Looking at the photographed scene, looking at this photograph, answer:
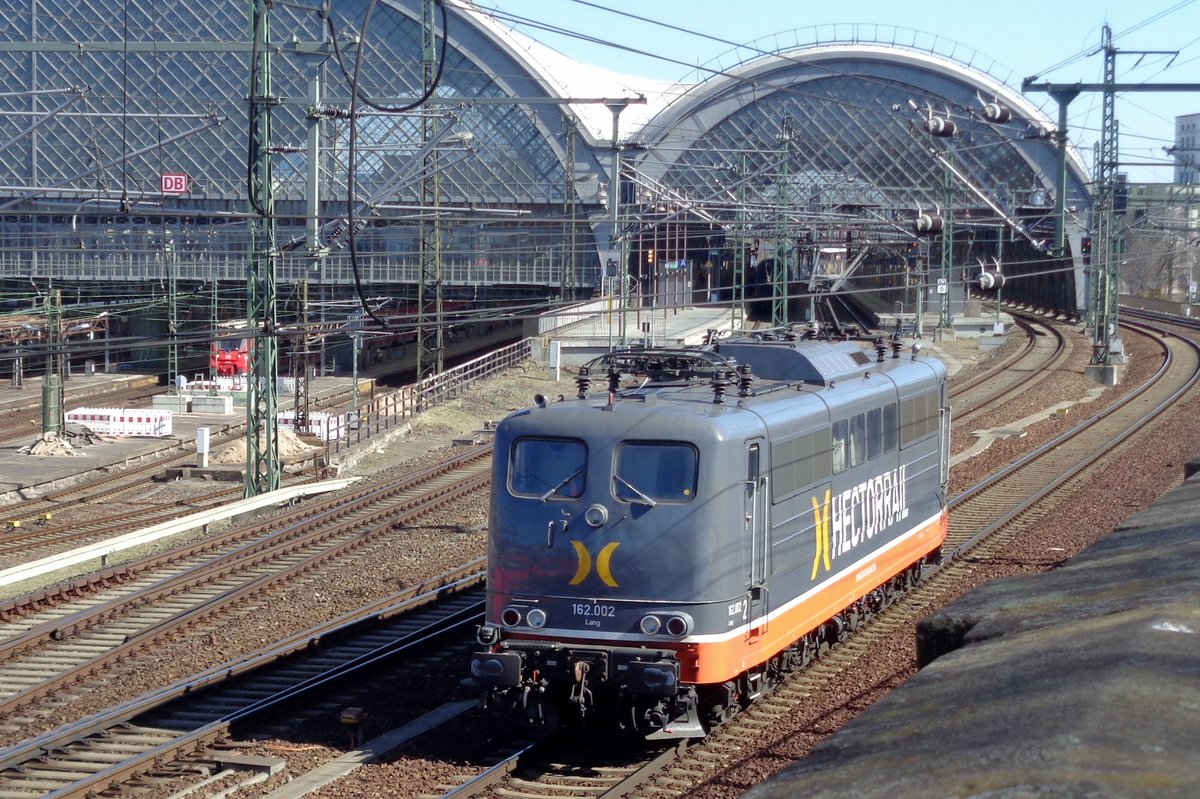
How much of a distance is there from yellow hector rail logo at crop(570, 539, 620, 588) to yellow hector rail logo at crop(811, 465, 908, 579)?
7.01ft

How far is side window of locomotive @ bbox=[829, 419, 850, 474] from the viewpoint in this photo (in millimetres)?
11461

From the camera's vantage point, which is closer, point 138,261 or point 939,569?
point 939,569

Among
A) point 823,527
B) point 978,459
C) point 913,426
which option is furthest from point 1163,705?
point 978,459

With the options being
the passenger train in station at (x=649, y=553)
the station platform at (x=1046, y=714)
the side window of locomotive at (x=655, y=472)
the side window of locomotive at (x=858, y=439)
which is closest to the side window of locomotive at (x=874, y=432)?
the side window of locomotive at (x=858, y=439)

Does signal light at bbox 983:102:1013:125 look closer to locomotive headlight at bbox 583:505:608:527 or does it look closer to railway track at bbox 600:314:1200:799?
railway track at bbox 600:314:1200:799

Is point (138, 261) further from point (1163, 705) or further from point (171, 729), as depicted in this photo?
point (1163, 705)

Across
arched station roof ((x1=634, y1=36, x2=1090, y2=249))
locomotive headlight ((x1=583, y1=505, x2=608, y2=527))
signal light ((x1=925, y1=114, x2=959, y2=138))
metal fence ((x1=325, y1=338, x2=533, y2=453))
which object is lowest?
metal fence ((x1=325, y1=338, x2=533, y2=453))

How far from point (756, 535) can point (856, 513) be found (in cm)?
246

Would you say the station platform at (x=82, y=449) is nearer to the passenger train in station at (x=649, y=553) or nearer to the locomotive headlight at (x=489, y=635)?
the locomotive headlight at (x=489, y=635)

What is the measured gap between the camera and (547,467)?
9.89 meters

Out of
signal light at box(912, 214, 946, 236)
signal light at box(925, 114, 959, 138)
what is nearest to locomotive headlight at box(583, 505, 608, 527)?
signal light at box(925, 114, 959, 138)

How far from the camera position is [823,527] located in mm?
11211

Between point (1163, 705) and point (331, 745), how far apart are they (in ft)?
22.8

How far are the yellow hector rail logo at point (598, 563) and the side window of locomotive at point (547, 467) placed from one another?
399mm
